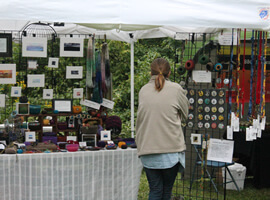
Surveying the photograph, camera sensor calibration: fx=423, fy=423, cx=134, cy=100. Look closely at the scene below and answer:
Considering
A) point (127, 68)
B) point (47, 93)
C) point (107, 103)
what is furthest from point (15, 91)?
point (127, 68)

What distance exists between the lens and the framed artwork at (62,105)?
4.93 meters

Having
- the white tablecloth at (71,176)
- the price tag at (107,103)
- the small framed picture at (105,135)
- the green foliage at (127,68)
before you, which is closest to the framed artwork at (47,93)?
the price tag at (107,103)

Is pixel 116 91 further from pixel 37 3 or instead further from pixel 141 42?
pixel 37 3

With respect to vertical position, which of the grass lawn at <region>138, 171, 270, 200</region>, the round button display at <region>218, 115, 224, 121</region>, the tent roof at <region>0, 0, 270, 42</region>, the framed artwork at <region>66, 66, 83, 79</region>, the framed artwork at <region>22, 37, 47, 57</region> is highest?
the tent roof at <region>0, 0, 270, 42</region>

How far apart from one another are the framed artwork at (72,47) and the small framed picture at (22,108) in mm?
757

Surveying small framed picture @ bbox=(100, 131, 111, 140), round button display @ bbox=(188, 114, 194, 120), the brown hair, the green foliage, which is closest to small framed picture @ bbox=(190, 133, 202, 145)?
round button display @ bbox=(188, 114, 194, 120)

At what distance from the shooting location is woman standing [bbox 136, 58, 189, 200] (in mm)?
3105

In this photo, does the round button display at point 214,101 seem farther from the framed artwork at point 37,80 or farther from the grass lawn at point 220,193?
the framed artwork at point 37,80

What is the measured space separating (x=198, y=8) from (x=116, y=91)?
5691 mm

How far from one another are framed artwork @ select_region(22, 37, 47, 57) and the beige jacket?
6.64 ft

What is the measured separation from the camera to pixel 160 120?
3111mm

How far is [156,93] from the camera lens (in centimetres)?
318

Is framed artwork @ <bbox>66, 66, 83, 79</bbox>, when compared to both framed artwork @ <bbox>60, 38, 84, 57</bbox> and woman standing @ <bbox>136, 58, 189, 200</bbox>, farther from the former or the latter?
woman standing @ <bbox>136, 58, 189, 200</bbox>

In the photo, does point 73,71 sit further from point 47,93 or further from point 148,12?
point 148,12
